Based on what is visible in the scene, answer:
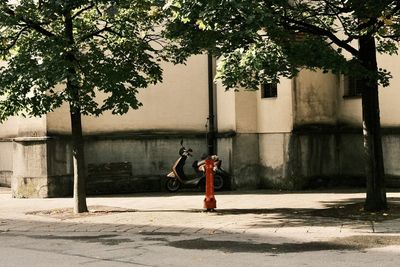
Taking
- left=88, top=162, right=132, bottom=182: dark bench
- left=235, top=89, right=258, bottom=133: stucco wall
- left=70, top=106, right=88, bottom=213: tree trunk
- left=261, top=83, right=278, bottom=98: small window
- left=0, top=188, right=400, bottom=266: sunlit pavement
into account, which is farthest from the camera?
left=261, top=83, right=278, bottom=98: small window

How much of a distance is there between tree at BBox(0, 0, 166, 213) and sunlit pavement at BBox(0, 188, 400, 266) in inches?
74.6

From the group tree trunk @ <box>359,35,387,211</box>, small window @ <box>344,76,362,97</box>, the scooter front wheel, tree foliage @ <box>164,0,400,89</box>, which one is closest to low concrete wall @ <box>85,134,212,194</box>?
the scooter front wheel

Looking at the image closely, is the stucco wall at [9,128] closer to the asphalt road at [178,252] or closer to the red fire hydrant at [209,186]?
the red fire hydrant at [209,186]

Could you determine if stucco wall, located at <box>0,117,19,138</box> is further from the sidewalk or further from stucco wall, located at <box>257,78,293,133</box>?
stucco wall, located at <box>257,78,293,133</box>

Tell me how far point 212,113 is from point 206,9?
30.8ft

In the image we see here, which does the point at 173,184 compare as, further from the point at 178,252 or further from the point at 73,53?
the point at 178,252

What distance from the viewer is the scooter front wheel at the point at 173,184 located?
18000 mm

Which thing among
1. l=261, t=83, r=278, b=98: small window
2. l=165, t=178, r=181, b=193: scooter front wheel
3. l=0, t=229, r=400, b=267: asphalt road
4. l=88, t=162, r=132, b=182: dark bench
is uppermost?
l=261, t=83, r=278, b=98: small window

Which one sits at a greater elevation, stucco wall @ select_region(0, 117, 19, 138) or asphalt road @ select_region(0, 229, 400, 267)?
stucco wall @ select_region(0, 117, 19, 138)

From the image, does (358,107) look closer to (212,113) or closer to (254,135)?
(254,135)

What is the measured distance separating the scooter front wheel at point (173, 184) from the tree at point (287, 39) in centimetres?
634

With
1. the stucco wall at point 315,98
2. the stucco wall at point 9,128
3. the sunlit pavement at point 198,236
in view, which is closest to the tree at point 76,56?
the sunlit pavement at point 198,236

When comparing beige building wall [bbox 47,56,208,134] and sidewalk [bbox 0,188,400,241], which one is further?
beige building wall [bbox 47,56,208,134]

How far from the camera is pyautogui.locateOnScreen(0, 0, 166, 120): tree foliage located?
11.3 metres
